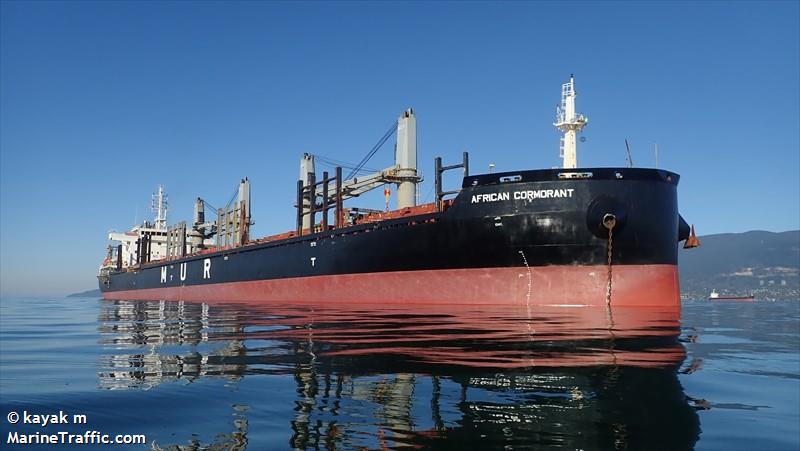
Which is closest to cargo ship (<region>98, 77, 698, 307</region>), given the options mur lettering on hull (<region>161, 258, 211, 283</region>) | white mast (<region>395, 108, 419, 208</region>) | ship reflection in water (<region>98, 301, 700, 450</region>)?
white mast (<region>395, 108, 419, 208</region>)

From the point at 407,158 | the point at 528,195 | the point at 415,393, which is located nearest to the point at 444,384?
the point at 415,393

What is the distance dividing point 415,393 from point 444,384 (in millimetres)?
400

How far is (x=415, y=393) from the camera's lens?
407cm

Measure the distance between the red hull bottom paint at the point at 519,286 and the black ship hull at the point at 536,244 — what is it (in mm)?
37

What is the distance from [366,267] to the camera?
23531 mm

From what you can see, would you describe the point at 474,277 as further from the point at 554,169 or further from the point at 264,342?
the point at 264,342

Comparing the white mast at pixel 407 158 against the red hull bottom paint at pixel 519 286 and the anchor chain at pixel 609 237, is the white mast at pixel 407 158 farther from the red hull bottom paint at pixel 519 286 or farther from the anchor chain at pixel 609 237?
the anchor chain at pixel 609 237

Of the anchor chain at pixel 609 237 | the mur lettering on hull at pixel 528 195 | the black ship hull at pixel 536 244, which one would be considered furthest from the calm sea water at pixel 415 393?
the mur lettering on hull at pixel 528 195

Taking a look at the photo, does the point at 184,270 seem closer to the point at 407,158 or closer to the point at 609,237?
the point at 407,158

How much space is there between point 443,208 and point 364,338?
14.3 metres

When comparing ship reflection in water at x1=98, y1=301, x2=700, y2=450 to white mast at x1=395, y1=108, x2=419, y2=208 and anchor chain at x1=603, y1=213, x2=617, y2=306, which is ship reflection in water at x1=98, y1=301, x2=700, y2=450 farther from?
white mast at x1=395, y1=108, x2=419, y2=208

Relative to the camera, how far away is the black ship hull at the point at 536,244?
18641 mm

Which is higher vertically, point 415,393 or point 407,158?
point 407,158

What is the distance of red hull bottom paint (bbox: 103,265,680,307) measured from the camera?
1852 centimetres
